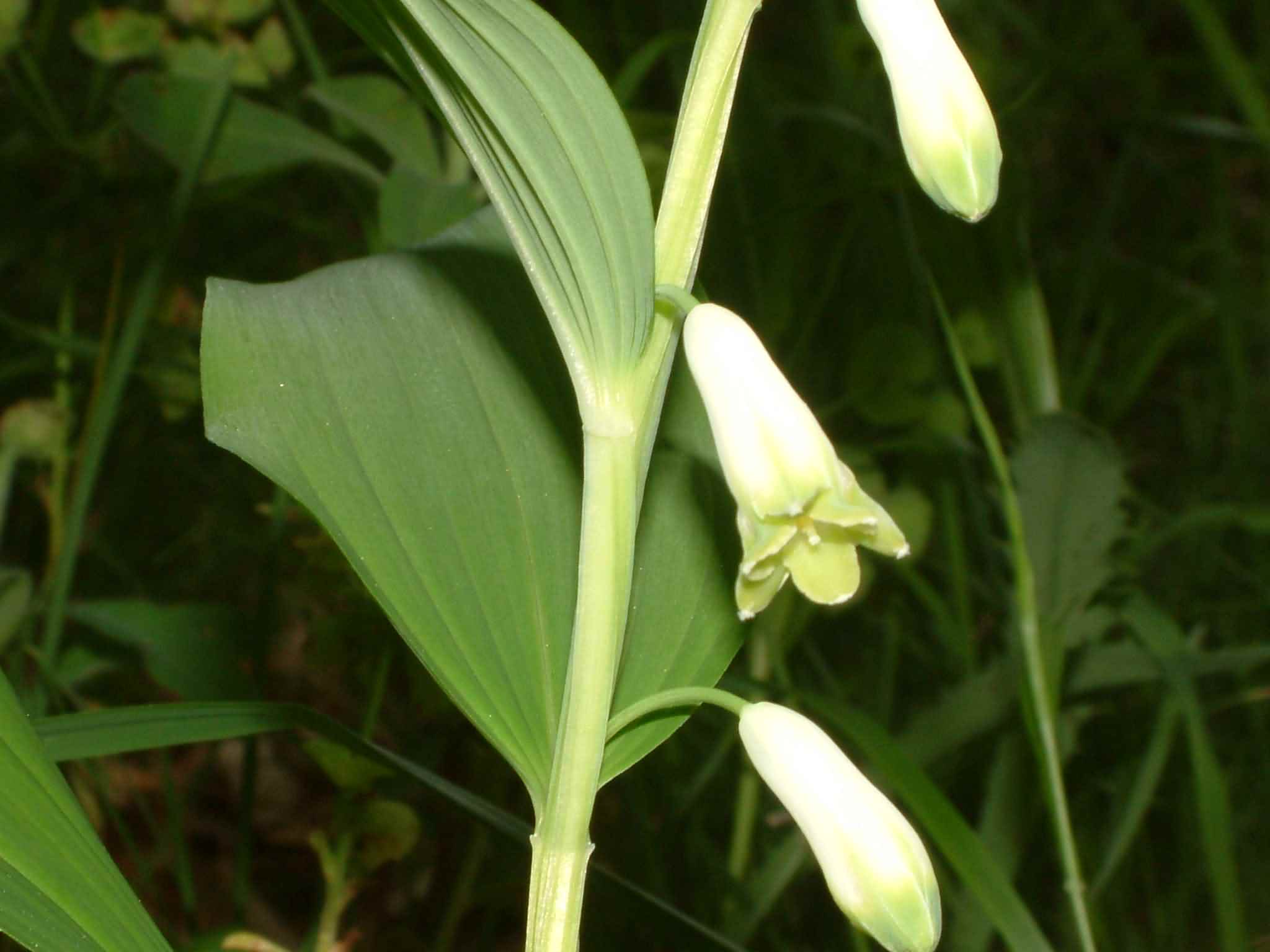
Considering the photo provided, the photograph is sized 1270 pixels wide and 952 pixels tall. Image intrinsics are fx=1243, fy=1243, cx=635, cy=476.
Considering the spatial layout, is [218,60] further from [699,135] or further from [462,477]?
[699,135]

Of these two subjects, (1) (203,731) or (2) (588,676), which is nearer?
(2) (588,676)

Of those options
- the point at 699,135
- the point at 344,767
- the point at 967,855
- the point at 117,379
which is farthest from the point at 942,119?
the point at 117,379

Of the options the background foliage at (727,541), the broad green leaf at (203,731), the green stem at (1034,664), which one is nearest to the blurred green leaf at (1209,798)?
the background foliage at (727,541)

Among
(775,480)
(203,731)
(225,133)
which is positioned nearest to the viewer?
(775,480)

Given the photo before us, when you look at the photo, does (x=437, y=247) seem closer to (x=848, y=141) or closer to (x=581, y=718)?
(x=581, y=718)

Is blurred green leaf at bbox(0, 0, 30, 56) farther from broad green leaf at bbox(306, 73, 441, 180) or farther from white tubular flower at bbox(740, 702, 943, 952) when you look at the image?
white tubular flower at bbox(740, 702, 943, 952)

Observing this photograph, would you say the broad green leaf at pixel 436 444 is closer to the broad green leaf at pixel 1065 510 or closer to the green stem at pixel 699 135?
the green stem at pixel 699 135

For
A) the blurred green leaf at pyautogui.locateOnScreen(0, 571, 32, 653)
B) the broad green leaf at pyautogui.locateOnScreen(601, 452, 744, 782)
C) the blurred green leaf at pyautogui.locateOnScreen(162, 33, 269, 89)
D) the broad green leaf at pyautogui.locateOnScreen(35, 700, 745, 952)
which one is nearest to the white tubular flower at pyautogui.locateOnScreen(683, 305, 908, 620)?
the broad green leaf at pyautogui.locateOnScreen(601, 452, 744, 782)

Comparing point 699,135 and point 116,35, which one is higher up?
point 116,35

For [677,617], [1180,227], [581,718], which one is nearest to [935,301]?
[677,617]
